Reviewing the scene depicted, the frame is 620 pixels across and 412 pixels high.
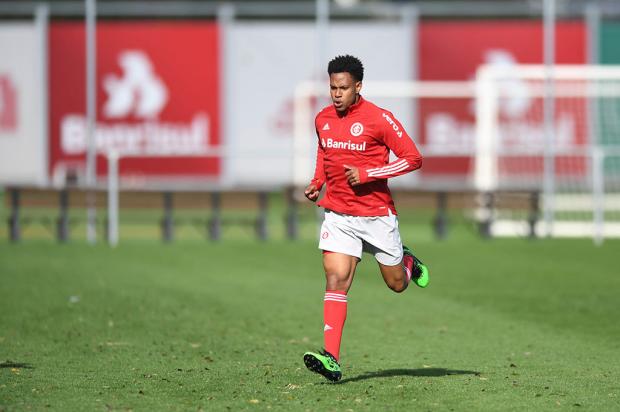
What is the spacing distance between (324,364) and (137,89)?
96.4ft

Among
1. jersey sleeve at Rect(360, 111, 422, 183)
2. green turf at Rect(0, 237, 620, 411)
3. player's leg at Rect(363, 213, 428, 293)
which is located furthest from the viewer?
player's leg at Rect(363, 213, 428, 293)

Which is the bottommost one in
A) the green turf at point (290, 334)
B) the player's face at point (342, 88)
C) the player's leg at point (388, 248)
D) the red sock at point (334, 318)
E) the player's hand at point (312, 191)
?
the green turf at point (290, 334)

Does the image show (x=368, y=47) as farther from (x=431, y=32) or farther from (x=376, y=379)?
(x=376, y=379)

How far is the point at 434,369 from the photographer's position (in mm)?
9594

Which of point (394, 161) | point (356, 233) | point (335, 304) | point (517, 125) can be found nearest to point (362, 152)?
point (394, 161)

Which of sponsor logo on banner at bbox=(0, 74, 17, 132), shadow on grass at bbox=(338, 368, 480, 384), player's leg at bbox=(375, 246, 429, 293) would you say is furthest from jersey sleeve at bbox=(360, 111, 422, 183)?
sponsor logo on banner at bbox=(0, 74, 17, 132)

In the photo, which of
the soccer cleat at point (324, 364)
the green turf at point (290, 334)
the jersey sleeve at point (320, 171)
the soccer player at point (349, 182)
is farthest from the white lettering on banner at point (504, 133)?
the soccer cleat at point (324, 364)

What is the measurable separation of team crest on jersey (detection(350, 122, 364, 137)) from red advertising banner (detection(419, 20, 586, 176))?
25.9 metres

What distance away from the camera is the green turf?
329 inches

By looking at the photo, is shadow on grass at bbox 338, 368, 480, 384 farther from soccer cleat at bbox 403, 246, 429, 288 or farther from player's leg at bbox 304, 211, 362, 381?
soccer cleat at bbox 403, 246, 429, 288

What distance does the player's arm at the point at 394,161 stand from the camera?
28.7ft

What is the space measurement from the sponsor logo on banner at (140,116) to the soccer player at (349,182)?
27.6m

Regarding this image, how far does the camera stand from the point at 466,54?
124ft

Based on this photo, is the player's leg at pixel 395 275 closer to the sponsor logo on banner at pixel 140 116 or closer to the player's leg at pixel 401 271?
the player's leg at pixel 401 271
